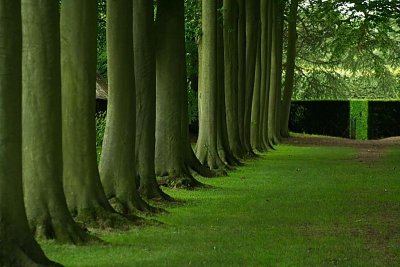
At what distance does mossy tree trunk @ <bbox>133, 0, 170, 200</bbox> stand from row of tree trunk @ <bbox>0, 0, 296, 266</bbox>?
0.7 inches

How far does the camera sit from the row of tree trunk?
10352mm

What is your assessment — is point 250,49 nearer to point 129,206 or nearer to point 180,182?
point 180,182

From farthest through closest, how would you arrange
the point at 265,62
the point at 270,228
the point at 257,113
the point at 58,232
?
the point at 265,62 → the point at 257,113 → the point at 270,228 → the point at 58,232

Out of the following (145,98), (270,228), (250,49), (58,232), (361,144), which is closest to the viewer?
(58,232)

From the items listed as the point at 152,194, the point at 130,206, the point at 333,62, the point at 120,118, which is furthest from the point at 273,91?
the point at 130,206

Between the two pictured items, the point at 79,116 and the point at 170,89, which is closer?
the point at 79,116

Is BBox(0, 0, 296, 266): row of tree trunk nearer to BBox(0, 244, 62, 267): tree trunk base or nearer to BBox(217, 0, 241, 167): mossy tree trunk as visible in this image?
BBox(0, 244, 62, 267): tree trunk base

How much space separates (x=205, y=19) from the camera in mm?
27281

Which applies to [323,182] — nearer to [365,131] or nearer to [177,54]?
[177,54]

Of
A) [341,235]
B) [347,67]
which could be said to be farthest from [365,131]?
[341,235]

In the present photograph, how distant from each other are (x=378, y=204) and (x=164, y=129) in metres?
5.87

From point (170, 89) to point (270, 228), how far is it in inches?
319

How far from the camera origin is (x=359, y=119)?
57.4 meters

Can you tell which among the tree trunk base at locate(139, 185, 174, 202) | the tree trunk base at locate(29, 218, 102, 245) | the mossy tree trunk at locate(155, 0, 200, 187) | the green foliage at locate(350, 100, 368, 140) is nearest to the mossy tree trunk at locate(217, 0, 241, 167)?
the mossy tree trunk at locate(155, 0, 200, 187)
